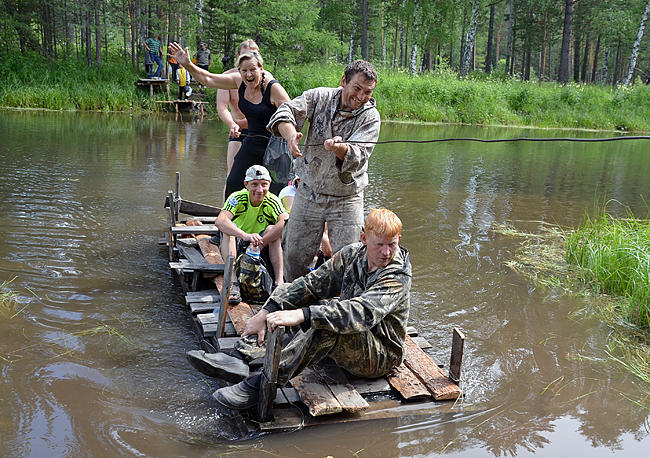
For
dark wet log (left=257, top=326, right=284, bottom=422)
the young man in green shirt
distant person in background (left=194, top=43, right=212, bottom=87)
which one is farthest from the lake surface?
distant person in background (left=194, top=43, right=212, bottom=87)

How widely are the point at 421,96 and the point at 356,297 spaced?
20555 mm

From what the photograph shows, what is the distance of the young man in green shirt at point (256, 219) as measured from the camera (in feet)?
15.2

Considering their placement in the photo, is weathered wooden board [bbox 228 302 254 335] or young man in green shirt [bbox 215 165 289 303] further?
young man in green shirt [bbox 215 165 289 303]

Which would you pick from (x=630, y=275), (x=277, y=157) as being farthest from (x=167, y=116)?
(x=630, y=275)

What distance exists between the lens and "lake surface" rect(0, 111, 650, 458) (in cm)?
322

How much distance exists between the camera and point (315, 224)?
4113mm

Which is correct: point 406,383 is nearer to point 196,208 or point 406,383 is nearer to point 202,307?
point 202,307

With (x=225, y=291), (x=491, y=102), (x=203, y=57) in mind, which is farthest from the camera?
(x=491, y=102)

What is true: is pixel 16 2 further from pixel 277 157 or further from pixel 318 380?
pixel 318 380

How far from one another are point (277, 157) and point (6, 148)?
839 centimetres

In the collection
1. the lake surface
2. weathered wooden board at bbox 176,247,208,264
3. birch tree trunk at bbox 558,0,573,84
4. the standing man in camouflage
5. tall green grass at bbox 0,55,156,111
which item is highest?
birch tree trunk at bbox 558,0,573,84

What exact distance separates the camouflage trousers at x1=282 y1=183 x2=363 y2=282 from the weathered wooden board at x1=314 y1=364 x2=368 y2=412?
0.85m

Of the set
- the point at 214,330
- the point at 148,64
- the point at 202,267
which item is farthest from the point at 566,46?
the point at 214,330

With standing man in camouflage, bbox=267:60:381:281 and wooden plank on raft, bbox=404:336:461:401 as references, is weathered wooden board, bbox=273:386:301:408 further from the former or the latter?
standing man in camouflage, bbox=267:60:381:281
